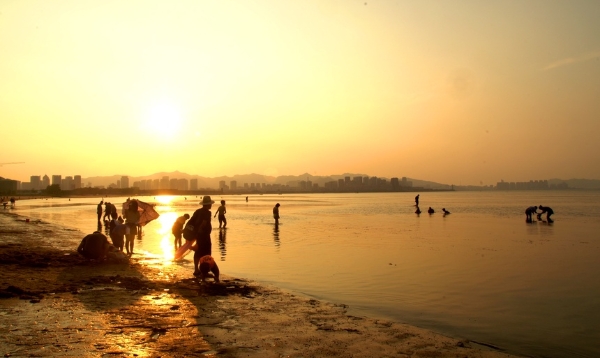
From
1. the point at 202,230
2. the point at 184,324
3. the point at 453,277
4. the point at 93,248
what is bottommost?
the point at 453,277

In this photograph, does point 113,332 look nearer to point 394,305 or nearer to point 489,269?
point 394,305

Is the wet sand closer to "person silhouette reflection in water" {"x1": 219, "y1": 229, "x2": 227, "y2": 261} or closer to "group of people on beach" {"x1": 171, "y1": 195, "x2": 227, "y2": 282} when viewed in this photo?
"group of people on beach" {"x1": 171, "y1": 195, "x2": 227, "y2": 282}

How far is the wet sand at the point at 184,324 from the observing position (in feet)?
20.2

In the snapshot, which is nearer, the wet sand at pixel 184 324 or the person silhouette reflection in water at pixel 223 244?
the wet sand at pixel 184 324

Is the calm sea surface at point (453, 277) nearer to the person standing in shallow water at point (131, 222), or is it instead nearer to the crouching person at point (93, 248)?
the person standing in shallow water at point (131, 222)

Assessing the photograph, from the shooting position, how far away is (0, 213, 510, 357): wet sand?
616 centimetres

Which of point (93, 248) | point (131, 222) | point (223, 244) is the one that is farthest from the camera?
point (223, 244)

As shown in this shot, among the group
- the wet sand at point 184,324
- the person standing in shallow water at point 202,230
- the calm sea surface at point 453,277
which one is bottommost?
the calm sea surface at point 453,277

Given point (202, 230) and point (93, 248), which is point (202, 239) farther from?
point (93, 248)

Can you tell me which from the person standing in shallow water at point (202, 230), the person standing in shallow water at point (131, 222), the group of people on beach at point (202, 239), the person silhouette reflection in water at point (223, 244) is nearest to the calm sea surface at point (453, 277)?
the person silhouette reflection in water at point (223, 244)

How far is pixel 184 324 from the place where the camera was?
24.2 feet

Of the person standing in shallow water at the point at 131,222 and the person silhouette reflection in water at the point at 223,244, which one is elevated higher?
the person standing in shallow water at the point at 131,222

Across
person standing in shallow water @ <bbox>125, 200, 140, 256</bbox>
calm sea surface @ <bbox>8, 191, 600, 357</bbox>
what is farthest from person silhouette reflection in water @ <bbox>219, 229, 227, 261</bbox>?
person standing in shallow water @ <bbox>125, 200, 140, 256</bbox>

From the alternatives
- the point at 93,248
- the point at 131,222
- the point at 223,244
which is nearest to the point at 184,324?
the point at 93,248
